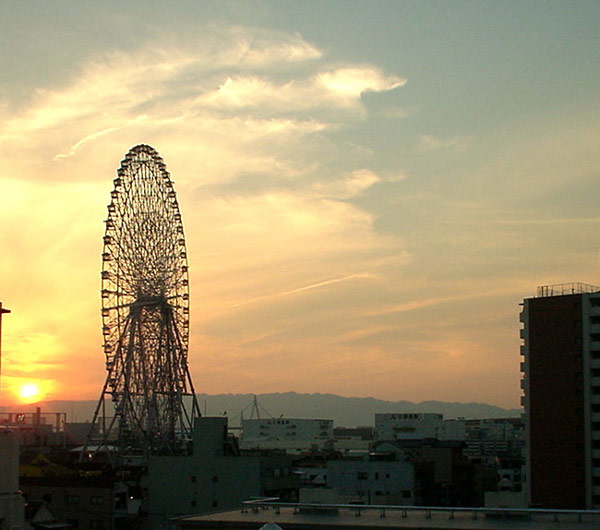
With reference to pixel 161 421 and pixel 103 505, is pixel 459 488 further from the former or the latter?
pixel 103 505

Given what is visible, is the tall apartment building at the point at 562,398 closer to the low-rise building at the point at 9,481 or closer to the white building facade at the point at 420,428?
the low-rise building at the point at 9,481

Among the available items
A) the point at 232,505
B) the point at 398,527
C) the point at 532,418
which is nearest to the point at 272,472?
the point at 232,505

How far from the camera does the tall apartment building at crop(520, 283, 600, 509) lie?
2232 inches

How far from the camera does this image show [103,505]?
46531mm

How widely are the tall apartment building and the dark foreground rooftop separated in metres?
31.4

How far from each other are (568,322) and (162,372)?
88.6 ft

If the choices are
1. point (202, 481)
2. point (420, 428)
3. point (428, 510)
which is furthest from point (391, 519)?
point (420, 428)

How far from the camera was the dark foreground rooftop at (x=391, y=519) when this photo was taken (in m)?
25.3

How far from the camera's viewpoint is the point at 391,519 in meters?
26.7

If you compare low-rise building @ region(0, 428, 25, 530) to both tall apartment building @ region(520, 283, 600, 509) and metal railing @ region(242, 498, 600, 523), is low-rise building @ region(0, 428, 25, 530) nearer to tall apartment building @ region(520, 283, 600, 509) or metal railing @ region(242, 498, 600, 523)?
metal railing @ region(242, 498, 600, 523)

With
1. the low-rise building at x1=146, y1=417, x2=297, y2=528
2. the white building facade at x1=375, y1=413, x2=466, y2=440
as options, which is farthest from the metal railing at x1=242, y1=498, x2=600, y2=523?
the white building facade at x1=375, y1=413, x2=466, y2=440

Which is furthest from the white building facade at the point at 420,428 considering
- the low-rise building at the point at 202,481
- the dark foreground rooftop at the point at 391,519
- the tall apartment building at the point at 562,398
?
the dark foreground rooftop at the point at 391,519

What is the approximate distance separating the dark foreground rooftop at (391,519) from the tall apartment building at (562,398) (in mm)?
31391

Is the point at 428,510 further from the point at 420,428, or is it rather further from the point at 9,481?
the point at 420,428
